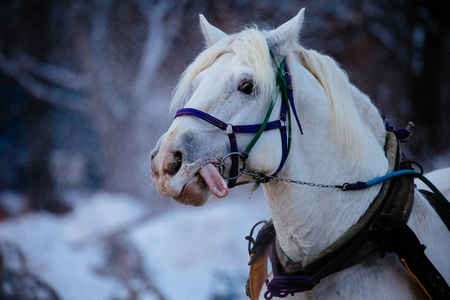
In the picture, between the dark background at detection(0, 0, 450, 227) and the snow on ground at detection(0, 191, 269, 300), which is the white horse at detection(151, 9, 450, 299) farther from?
the dark background at detection(0, 0, 450, 227)

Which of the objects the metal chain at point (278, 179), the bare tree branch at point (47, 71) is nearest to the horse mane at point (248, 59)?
the metal chain at point (278, 179)

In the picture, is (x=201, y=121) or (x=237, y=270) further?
(x=237, y=270)

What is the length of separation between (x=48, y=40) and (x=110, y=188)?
1.46m

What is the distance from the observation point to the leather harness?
1.38 metres

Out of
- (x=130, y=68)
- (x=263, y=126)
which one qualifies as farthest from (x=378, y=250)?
(x=130, y=68)

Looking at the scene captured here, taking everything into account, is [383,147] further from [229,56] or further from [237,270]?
[237,270]

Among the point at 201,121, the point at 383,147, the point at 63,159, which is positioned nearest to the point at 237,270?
the point at 63,159

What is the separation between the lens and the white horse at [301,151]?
1.32m

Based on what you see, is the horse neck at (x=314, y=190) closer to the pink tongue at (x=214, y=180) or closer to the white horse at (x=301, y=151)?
the white horse at (x=301, y=151)

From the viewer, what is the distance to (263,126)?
54.1 inches

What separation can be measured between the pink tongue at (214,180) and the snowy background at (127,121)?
2.16 metres

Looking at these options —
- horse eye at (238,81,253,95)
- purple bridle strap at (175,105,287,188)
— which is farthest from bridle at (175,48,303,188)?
horse eye at (238,81,253,95)

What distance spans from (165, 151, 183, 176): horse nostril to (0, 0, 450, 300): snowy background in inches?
85.5

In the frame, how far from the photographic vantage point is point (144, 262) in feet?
11.1
